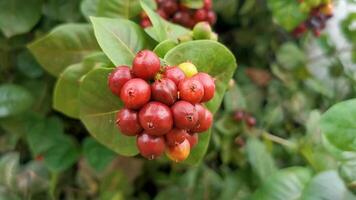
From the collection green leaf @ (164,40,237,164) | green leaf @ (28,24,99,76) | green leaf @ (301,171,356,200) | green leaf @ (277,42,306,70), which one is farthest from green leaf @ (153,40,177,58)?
green leaf @ (277,42,306,70)

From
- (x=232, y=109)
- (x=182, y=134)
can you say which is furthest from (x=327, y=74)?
(x=182, y=134)

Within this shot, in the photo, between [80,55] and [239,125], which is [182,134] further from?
[239,125]

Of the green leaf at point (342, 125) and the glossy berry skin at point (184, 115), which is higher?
the glossy berry skin at point (184, 115)

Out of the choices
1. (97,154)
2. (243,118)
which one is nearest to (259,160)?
(243,118)

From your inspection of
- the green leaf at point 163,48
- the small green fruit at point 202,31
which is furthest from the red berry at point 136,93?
the small green fruit at point 202,31

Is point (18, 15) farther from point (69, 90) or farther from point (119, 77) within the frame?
point (119, 77)

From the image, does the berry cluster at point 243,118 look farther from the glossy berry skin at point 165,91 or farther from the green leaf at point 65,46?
the glossy berry skin at point 165,91
